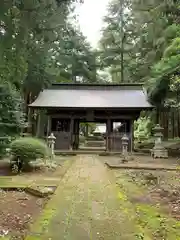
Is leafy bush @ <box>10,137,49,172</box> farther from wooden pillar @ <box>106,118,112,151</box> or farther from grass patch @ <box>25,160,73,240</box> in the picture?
wooden pillar @ <box>106,118,112,151</box>

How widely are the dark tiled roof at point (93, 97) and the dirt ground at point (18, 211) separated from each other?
1235 centimetres

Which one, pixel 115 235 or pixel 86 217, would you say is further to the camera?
pixel 86 217

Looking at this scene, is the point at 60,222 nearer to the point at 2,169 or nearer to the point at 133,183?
the point at 133,183

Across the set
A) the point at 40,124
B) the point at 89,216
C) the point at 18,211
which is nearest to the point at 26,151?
the point at 18,211

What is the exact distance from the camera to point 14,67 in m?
5.56

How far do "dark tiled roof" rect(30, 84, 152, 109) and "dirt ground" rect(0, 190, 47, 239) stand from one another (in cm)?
1235

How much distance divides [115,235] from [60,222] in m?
0.84

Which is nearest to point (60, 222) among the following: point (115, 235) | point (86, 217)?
point (86, 217)

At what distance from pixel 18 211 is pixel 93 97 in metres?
15.8

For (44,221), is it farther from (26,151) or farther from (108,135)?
(108,135)

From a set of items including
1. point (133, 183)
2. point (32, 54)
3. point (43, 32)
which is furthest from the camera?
point (133, 183)

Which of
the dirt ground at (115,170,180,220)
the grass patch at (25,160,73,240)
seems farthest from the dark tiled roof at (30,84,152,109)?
the grass patch at (25,160,73,240)

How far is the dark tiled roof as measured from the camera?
1842cm

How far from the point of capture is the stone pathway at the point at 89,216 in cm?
361
